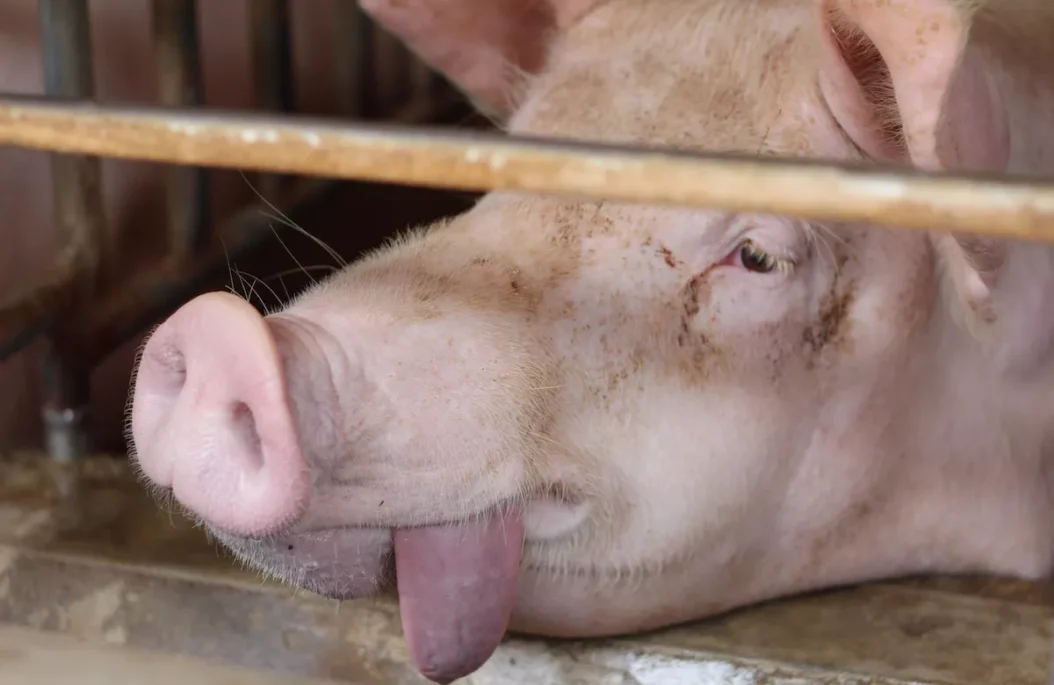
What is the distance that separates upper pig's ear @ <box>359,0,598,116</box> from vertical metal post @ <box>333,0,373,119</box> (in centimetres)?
136

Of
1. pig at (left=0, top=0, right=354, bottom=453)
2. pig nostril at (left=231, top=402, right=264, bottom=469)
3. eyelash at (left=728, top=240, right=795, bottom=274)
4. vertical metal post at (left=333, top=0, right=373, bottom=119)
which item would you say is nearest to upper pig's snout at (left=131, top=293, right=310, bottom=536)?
pig nostril at (left=231, top=402, right=264, bottom=469)

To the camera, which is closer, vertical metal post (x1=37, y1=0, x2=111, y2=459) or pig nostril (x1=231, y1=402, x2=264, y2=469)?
pig nostril (x1=231, y1=402, x2=264, y2=469)

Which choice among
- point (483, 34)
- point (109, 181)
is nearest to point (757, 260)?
point (483, 34)

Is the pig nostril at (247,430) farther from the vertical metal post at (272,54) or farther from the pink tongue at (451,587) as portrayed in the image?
the vertical metal post at (272,54)

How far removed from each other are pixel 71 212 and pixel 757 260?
121 cm

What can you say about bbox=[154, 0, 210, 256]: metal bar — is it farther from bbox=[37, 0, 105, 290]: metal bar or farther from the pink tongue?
the pink tongue

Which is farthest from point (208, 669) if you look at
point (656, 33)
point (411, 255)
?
point (656, 33)

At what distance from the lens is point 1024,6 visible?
5.73 feet

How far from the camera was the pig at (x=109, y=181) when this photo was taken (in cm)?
203

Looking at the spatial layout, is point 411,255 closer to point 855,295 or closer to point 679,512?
point 679,512

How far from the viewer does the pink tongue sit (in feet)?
3.54

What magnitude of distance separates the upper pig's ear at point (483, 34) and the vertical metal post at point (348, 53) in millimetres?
1365

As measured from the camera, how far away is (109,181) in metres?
2.23

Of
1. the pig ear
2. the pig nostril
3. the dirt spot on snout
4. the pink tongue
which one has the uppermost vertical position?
the pig ear
